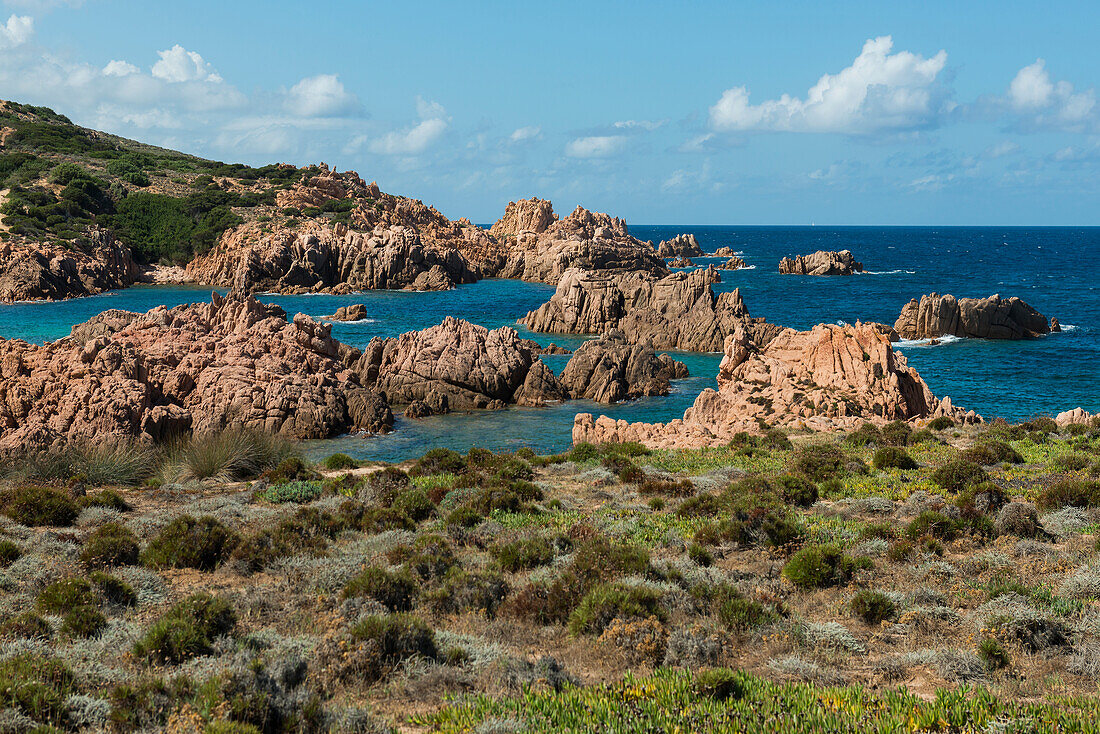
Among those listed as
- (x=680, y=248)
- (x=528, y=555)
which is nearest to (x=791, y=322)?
(x=528, y=555)

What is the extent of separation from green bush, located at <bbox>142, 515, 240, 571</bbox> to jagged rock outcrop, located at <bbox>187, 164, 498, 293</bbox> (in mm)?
84112

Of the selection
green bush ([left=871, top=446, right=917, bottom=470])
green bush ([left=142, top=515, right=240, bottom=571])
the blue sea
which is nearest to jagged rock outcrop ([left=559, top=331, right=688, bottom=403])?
the blue sea

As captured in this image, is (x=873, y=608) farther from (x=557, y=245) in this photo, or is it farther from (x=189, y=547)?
(x=557, y=245)

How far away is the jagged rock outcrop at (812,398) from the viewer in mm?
30797

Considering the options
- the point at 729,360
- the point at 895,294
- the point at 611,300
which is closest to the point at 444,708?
the point at 729,360

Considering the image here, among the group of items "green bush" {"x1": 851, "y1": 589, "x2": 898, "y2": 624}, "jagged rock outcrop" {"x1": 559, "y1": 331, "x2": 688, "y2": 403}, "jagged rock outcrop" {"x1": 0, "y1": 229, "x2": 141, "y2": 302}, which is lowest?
"jagged rock outcrop" {"x1": 559, "y1": 331, "x2": 688, "y2": 403}

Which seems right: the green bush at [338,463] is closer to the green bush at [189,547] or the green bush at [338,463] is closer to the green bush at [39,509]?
the green bush at [39,509]

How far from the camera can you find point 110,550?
13.3 meters

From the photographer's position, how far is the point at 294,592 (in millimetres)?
12367

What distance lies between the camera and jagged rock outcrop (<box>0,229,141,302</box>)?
8419 cm

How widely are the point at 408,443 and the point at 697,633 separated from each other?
2706 centimetres

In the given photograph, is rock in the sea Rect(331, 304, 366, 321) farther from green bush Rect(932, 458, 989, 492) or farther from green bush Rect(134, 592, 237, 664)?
green bush Rect(134, 592, 237, 664)

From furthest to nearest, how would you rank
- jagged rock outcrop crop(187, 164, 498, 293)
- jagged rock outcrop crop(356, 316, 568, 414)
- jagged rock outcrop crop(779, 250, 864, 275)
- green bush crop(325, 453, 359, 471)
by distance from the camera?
jagged rock outcrop crop(779, 250, 864, 275), jagged rock outcrop crop(187, 164, 498, 293), jagged rock outcrop crop(356, 316, 568, 414), green bush crop(325, 453, 359, 471)

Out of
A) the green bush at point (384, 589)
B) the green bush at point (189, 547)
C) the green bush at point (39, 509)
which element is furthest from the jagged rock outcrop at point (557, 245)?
the green bush at point (384, 589)
